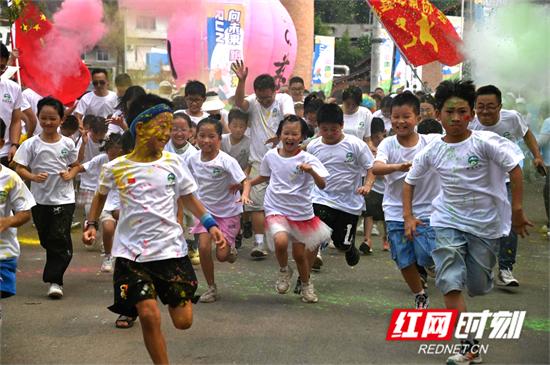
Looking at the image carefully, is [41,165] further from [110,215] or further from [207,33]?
[207,33]

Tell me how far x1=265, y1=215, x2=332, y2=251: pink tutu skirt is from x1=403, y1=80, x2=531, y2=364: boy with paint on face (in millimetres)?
1769

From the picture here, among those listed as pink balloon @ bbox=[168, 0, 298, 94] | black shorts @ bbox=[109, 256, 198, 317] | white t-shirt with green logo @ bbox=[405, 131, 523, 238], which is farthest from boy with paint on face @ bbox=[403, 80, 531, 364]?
pink balloon @ bbox=[168, 0, 298, 94]

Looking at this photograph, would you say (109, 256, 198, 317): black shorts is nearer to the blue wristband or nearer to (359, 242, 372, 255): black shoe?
the blue wristband

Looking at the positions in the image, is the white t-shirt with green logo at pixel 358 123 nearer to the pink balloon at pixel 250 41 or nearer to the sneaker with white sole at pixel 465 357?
the pink balloon at pixel 250 41

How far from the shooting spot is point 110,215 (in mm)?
7883

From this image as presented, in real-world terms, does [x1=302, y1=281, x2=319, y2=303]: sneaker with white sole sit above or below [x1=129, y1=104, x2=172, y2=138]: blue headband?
below

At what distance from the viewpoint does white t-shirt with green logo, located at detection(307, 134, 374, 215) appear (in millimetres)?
7715

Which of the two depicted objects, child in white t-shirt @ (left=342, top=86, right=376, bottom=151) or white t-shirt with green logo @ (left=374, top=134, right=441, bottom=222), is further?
child in white t-shirt @ (left=342, top=86, right=376, bottom=151)

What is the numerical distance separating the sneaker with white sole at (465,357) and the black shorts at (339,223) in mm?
2435

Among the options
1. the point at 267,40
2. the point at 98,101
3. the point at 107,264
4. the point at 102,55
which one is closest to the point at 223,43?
the point at 267,40

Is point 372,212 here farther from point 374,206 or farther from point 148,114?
point 148,114

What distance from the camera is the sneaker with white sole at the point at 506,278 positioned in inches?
305

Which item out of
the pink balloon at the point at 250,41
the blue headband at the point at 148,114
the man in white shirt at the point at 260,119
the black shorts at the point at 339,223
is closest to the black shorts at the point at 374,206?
the man in white shirt at the point at 260,119

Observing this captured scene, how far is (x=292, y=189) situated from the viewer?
7.24 meters
